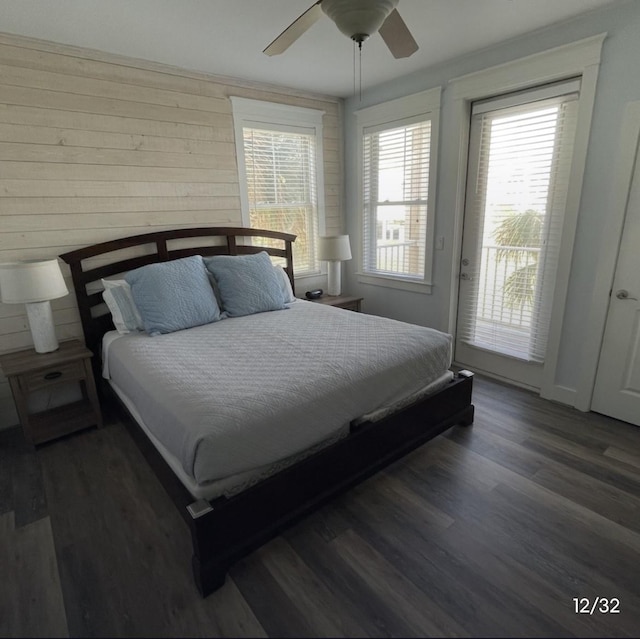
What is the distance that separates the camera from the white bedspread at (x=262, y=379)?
1521 millimetres

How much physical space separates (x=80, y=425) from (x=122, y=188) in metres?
1.70

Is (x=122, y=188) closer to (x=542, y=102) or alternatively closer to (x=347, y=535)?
(x=347, y=535)

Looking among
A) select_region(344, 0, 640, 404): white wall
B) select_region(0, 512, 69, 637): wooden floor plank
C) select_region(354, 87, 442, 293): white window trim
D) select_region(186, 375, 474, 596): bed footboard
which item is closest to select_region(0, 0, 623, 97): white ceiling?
select_region(344, 0, 640, 404): white wall

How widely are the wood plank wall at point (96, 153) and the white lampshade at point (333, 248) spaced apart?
0.95 metres

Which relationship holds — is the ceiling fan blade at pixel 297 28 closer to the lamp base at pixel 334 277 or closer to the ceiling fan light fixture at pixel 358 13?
the ceiling fan light fixture at pixel 358 13

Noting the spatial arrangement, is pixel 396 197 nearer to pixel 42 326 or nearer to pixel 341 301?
pixel 341 301

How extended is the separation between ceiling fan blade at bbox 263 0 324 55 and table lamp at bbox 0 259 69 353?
180cm

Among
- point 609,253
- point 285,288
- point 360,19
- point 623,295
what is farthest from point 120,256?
point 623,295

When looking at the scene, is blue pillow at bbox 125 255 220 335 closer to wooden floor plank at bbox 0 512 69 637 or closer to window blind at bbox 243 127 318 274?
window blind at bbox 243 127 318 274

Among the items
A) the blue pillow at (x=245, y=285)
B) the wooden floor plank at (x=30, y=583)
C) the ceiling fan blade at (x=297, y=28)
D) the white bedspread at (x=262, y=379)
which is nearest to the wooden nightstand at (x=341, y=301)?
the blue pillow at (x=245, y=285)

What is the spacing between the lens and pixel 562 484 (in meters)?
2.02

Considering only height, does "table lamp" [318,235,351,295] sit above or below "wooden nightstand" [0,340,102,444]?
above

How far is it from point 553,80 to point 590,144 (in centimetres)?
52

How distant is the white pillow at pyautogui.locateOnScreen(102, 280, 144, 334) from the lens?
2.62m
